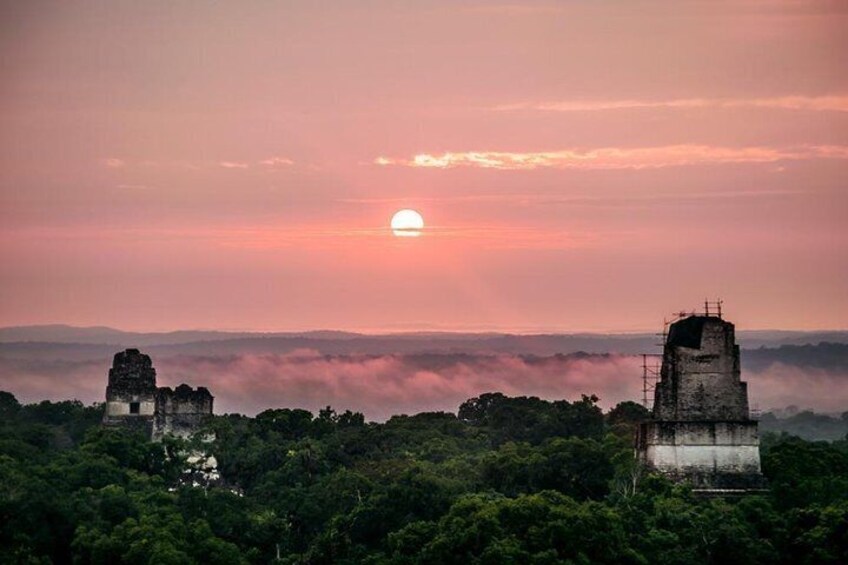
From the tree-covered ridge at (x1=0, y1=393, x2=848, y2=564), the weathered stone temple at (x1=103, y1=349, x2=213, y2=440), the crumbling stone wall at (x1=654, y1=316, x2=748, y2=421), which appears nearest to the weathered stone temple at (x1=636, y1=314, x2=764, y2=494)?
the crumbling stone wall at (x1=654, y1=316, x2=748, y2=421)

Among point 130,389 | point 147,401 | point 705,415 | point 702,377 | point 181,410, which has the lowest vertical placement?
point 705,415

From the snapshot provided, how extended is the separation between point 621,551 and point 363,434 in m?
34.9

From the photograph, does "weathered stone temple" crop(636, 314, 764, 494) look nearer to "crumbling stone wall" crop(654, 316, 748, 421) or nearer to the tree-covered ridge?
"crumbling stone wall" crop(654, 316, 748, 421)

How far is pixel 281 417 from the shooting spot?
112125 mm

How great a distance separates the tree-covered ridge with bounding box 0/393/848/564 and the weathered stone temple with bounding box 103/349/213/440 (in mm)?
3396

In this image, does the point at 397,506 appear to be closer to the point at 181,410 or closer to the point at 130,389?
the point at 181,410

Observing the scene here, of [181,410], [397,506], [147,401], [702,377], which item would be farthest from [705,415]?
[147,401]

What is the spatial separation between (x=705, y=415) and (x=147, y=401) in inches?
1573

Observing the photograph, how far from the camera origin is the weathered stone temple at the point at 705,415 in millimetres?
Answer: 80000

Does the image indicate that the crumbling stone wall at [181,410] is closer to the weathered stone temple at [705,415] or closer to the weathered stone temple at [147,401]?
the weathered stone temple at [147,401]

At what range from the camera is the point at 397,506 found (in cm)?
8019

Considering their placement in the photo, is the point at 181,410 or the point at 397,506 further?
the point at 181,410

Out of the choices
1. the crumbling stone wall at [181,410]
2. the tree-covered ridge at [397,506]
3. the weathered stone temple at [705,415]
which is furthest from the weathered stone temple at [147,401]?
the weathered stone temple at [705,415]

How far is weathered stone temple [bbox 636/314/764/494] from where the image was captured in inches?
3150
